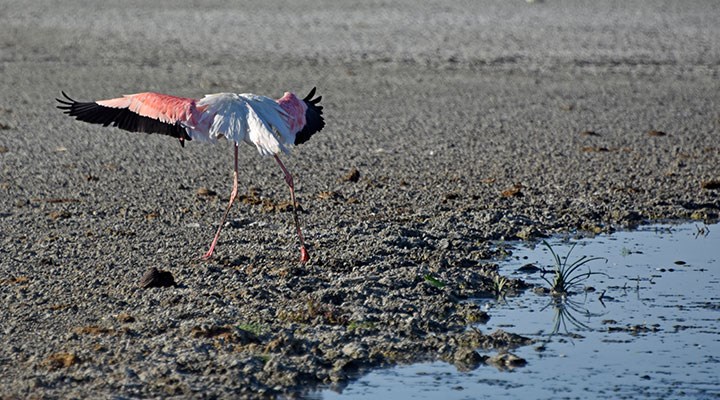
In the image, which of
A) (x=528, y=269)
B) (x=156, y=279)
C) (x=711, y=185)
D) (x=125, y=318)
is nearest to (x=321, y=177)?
(x=528, y=269)

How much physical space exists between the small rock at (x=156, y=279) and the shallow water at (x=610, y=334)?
5.62 ft

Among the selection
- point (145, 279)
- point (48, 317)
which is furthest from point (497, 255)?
point (48, 317)

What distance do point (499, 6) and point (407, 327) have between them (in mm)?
17504

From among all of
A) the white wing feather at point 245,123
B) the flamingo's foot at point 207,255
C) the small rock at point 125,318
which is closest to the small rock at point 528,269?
the white wing feather at point 245,123

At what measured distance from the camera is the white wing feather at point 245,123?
7363 mm

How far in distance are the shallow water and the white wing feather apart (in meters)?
1.63

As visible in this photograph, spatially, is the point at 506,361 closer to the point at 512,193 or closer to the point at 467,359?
the point at 467,359

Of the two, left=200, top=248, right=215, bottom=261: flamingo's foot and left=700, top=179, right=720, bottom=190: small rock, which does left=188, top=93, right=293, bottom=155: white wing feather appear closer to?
left=200, top=248, right=215, bottom=261: flamingo's foot

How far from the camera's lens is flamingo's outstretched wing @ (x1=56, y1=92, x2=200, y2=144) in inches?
297

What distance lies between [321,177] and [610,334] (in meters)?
4.59

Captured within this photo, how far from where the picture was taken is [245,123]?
749 centimetres

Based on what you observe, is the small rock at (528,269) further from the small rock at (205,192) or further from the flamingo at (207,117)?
the small rock at (205,192)

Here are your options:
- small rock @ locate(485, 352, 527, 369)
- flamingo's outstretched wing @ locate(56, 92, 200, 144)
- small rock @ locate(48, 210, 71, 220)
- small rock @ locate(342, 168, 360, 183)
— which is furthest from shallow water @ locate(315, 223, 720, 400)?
small rock @ locate(48, 210, 71, 220)

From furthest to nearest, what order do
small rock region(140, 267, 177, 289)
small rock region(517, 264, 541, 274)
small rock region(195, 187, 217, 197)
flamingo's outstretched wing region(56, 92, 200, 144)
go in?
small rock region(195, 187, 217, 197)
small rock region(517, 264, 541, 274)
flamingo's outstretched wing region(56, 92, 200, 144)
small rock region(140, 267, 177, 289)
